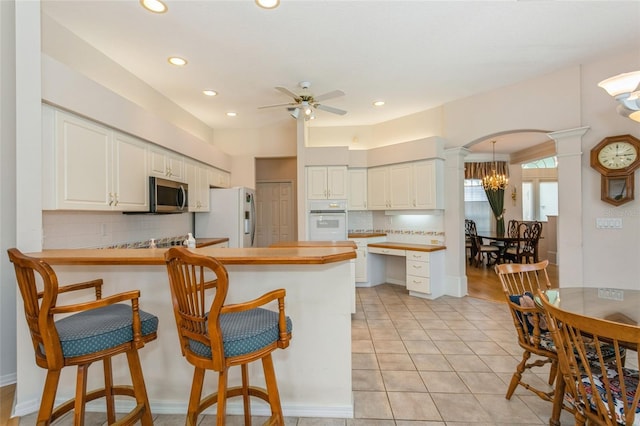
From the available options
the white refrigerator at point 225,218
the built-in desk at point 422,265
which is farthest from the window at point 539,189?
the white refrigerator at point 225,218

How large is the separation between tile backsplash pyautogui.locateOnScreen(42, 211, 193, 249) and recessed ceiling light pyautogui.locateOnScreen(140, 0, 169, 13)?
6.12 feet

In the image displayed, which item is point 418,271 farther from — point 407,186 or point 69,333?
point 69,333

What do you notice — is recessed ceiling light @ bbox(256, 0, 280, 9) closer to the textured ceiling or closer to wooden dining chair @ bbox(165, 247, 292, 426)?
the textured ceiling

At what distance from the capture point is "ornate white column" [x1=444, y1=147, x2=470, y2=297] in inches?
177

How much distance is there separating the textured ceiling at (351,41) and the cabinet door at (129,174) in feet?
3.12

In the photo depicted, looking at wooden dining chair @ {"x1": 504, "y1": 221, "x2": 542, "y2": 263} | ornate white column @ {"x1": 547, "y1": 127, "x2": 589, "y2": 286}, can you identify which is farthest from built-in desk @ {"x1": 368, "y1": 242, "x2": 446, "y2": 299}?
wooden dining chair @ {"x1": 504, "y1": 221, "x2": 542, "y2": 263}

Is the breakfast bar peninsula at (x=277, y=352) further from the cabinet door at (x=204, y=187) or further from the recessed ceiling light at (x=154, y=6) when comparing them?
the cabinet door at (x=204, y=187)

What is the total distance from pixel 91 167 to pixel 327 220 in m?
3.31

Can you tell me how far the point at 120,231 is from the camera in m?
3.27

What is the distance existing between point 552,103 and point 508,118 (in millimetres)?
485

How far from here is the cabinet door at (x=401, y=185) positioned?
15.8ft

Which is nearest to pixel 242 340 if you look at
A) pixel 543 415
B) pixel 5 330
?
pixel 543 415

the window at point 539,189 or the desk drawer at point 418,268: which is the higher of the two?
the window at point 539,189

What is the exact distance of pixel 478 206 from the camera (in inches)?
331
